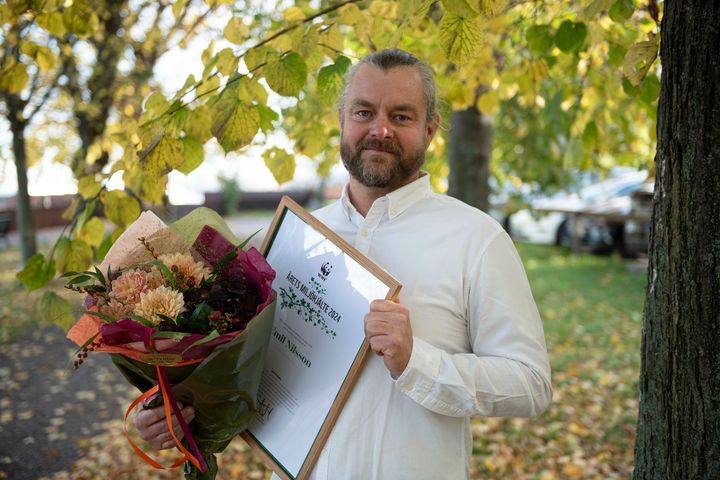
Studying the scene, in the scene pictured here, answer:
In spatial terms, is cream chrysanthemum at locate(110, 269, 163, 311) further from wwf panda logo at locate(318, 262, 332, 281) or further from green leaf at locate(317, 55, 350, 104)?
green leaf at locate(317, 55, 350, 104)

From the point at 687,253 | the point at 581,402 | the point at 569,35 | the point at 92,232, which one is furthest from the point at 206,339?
the point at 581,402

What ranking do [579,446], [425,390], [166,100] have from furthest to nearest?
[579,446]
[166,100]
[425,390]

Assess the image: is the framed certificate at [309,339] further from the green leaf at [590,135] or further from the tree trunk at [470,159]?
the tree trunk at [470,159]

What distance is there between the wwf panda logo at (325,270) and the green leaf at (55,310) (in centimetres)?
115

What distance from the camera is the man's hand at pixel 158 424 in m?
1.75

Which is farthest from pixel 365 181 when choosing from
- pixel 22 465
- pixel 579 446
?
pixel 22 465

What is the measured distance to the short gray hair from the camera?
1979 mm

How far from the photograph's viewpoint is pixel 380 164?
6.37ft

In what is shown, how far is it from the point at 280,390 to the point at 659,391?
46.4 inches

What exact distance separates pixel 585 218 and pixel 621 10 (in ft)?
40.6

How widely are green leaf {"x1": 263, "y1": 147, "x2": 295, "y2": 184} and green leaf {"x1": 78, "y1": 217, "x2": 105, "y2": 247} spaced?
0.80 m

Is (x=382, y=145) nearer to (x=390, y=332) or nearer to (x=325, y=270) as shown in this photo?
(x=325, y=270)

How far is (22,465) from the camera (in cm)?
456

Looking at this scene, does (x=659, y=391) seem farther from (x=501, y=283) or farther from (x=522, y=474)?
(x=522, y=474)
